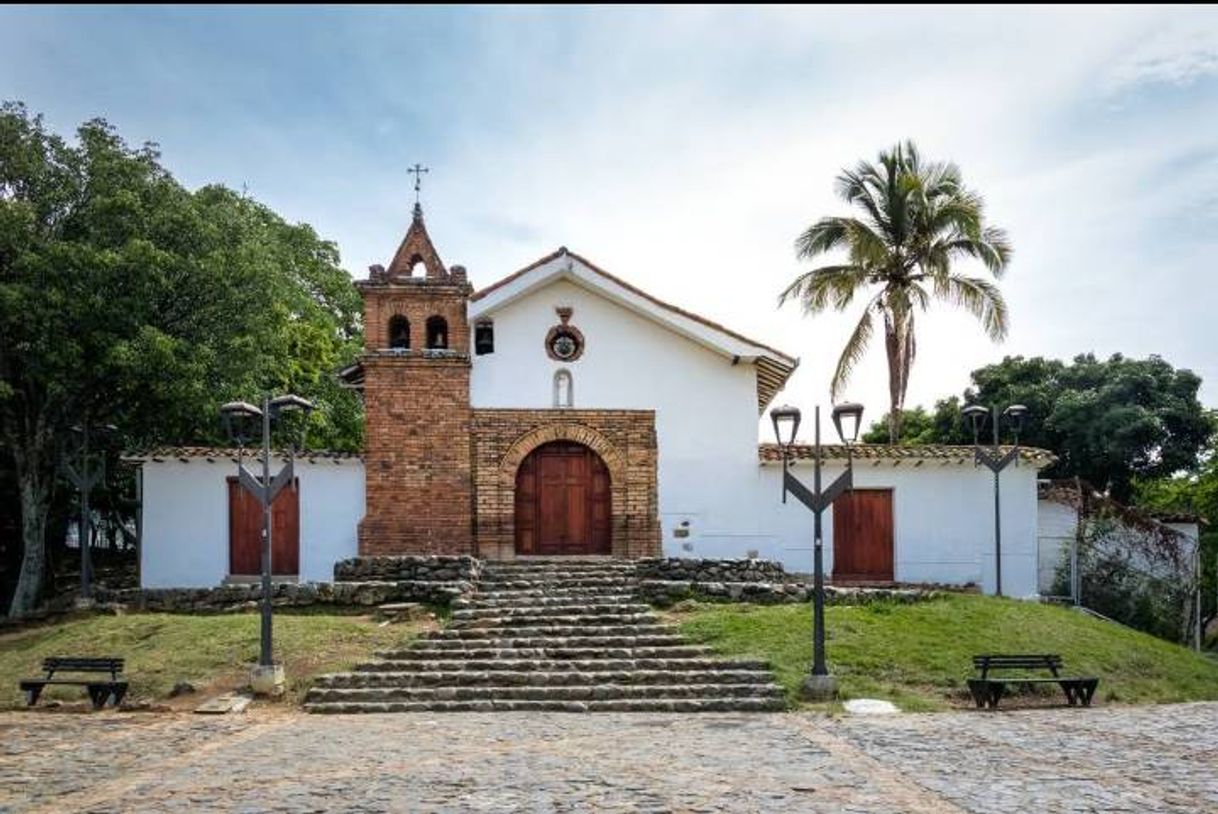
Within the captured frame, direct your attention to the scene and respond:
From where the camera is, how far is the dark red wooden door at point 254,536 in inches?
781

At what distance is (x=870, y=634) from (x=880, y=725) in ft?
11.9

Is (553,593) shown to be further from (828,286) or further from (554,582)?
(828,286)

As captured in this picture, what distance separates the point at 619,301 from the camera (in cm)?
1989

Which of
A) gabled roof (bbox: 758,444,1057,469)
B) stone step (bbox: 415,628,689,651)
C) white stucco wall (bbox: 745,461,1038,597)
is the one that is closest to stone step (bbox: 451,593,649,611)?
stone step (bbox: 415,628,689,651)

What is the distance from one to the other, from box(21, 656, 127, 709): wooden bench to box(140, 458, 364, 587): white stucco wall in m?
5.99

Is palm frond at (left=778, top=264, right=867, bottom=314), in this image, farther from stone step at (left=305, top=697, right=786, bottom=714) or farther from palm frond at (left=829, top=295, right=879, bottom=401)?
stone step at (left=305, top=697, right=786, bottom=714)

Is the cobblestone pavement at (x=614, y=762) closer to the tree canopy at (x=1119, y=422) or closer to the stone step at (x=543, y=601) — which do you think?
the stone step at (x=543, y=601)

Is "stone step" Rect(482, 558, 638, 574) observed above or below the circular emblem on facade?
below

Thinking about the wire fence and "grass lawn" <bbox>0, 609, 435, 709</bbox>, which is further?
the wire fence

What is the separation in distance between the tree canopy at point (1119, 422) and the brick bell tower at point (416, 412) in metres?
15.0

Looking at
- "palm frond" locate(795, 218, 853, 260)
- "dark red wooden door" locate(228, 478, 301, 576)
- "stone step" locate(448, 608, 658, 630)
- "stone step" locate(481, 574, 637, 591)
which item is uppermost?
"palm frond" locate(795, 218, 853, 260)

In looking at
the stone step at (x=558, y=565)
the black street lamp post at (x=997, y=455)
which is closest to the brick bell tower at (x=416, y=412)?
the stone step at (x=558, y=565)

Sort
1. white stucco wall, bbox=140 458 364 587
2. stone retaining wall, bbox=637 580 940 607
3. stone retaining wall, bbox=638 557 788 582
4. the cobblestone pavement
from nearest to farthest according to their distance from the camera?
1. the cobblestone pavement
2. stone retaining wall, bbox=637 580 940 607
3. stone retaining wall, bbox=638 557 788 582
4. white stucco wall, bbox=140 458 364 587

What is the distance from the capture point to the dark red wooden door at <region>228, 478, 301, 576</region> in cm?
1984
